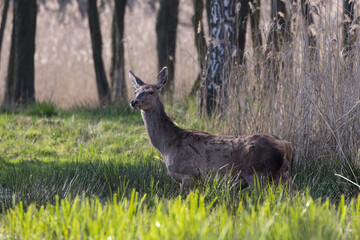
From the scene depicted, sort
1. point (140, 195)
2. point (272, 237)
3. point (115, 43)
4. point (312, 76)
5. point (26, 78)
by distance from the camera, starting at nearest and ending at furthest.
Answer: point (272, 237) → point (140, 195) → point (312, 76) → point (26, 78) → point (115, 43)

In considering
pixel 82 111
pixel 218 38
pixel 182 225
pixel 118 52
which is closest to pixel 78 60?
pixel 118 52

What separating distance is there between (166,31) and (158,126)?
25.8 feet

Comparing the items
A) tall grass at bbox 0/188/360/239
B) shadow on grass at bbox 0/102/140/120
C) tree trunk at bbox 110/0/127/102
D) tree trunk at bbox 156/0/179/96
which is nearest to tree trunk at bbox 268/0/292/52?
tall grass at bbox 0/188/360/239

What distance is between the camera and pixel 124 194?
556 cm

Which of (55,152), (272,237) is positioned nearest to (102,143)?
(55,152)

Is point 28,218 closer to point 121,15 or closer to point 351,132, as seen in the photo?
point 351,132

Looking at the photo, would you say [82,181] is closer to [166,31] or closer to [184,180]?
[184,180]

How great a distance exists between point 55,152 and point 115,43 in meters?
5.92

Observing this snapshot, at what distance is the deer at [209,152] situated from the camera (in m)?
5.47

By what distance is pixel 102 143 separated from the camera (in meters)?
8.84

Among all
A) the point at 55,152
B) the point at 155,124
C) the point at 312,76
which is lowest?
the point at 55,152

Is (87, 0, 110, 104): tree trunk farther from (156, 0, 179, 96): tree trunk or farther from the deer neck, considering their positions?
the deer neck

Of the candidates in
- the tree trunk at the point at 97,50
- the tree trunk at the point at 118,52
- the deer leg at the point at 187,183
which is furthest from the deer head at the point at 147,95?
the tree trunk at the point at 97,50

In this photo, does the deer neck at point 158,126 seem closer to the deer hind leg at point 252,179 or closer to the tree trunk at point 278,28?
the deer hind leg at point 252,179
